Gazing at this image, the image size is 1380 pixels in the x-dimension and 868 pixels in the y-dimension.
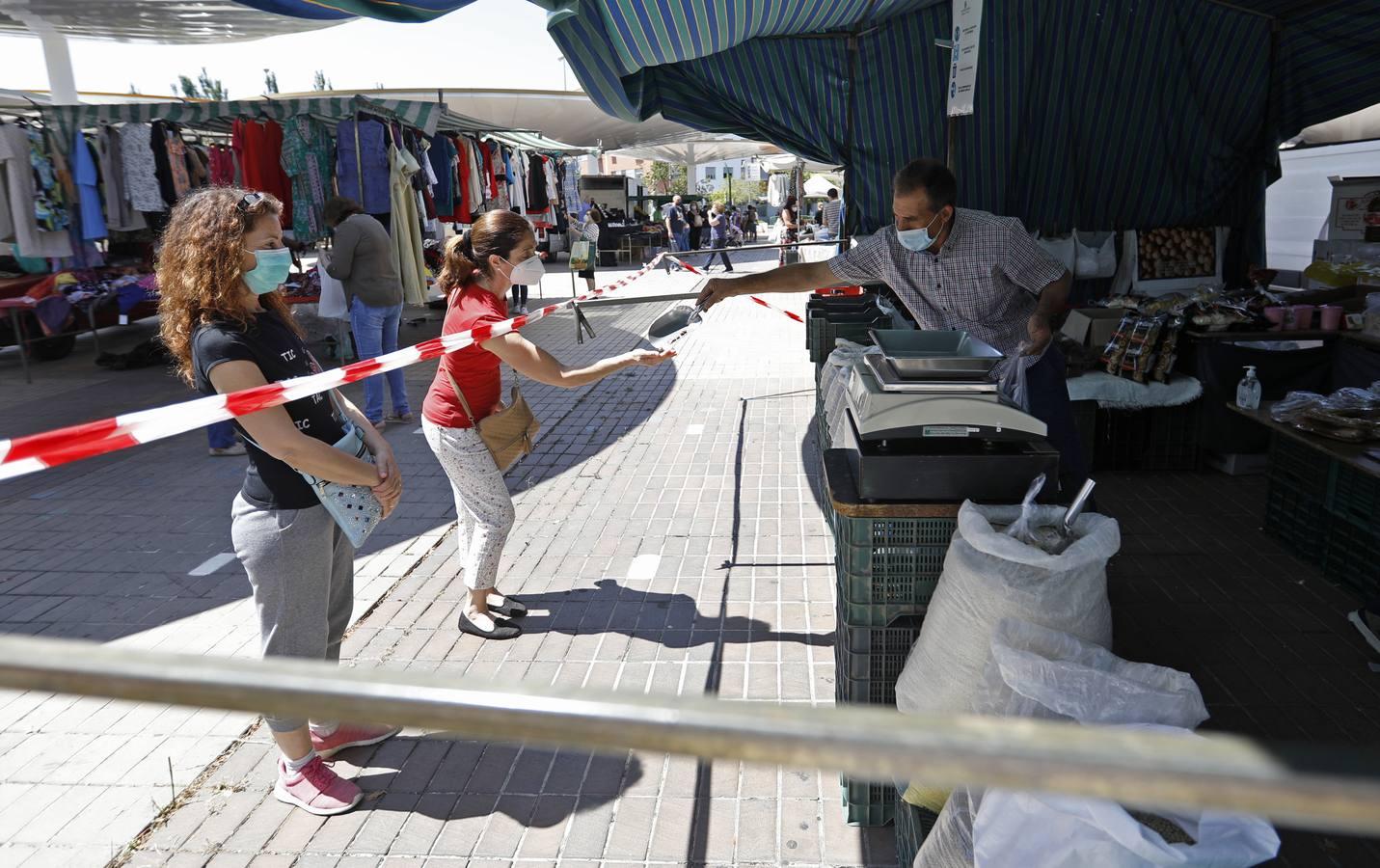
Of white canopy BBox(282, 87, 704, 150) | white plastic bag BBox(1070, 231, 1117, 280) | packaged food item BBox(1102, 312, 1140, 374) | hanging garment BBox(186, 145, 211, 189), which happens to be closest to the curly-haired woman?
packaged food item BBox(1102, 312, 1140, 374)

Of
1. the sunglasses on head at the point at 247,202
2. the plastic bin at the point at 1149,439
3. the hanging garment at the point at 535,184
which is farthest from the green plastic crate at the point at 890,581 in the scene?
the hanging garment at the point at 535,184

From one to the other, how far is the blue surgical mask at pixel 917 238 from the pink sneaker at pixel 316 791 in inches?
120

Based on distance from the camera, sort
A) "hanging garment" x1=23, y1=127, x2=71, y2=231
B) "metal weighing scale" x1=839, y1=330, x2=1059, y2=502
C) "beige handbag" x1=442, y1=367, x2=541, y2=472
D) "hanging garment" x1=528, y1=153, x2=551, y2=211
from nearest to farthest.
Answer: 1. "metal weighing scale" x1=839, y1=330, x2=1059, y2=502
2. "beige handbag" x1=442, y1=367, x2=541, y2=472
3. "hanging garment" x1=23, y1=127, x2=71, y2=231
4. "hanging garment" x1=528, y1=153, x2=551, y2=211

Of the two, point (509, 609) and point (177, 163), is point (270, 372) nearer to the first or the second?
point (509, 609)

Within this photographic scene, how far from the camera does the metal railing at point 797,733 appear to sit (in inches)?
24.2

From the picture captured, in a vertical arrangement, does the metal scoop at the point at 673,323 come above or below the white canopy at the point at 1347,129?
below

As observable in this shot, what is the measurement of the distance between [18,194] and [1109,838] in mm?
10499

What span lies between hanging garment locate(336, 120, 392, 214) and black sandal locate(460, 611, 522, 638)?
6.55m

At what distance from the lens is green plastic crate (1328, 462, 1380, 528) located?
3973mm

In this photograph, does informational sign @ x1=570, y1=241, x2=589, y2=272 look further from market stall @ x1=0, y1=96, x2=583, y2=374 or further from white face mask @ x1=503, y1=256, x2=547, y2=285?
white face mask @ x1=503, y1=256, x2=547, y2=285

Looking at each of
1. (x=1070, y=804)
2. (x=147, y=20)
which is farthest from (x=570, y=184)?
(x=1070, y=804)

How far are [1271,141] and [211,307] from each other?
269 inches

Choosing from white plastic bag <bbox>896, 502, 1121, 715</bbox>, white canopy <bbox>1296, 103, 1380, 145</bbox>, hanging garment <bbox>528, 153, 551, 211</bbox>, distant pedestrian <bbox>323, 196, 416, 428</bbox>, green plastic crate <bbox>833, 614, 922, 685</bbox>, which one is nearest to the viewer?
white plastic bag <bbox>896, 502, 1121, 715</bbox>

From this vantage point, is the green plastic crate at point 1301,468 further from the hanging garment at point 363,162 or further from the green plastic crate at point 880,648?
the hanging garment at point 363,162
